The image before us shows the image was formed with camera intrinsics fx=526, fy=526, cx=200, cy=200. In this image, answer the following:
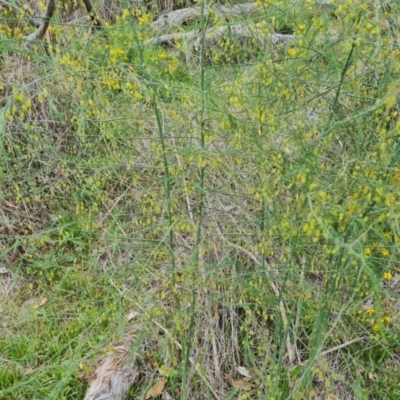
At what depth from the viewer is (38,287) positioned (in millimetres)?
3236

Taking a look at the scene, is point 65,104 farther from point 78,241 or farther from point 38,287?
point 38,287

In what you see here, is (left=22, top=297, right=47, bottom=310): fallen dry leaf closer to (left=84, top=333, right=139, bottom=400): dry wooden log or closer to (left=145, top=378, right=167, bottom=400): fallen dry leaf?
(left=84, top=333, right=139, bottom=400): dry wooden log

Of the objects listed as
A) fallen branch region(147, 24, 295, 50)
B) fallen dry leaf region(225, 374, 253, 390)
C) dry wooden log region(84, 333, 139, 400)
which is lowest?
fallen dry leaf region(225, 374, 253, 390)

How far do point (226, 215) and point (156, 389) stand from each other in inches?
36.1

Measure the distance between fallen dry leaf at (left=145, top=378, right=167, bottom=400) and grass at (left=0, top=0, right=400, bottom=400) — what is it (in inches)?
1.5

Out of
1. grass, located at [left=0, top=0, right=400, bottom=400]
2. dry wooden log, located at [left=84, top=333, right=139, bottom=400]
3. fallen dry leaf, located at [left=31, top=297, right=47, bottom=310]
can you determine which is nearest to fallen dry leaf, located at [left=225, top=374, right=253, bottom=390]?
grass, located at [left=0, top=0, right=400, bottom=400]

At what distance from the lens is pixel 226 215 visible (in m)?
2.67

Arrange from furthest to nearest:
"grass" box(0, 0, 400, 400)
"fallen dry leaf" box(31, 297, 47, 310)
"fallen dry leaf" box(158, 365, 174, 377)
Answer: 1. "fallen dry leaf" box(31, 297, 47, 310)
2. "fallen dry leaf" box(158, 365, 174, 377)
3. "grass" box(0, 0, 400, 400)

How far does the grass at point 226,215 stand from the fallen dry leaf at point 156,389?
38mm

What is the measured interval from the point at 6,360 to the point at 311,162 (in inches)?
79.4

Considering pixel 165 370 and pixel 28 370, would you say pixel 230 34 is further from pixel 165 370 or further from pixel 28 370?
pixel 28 370

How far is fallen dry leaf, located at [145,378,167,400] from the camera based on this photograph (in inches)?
100

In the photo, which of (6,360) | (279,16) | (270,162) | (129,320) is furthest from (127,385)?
(279,16)

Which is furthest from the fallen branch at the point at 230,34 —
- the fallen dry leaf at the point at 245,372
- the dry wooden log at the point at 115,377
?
the fallen dry leaf at the point at 245,372
